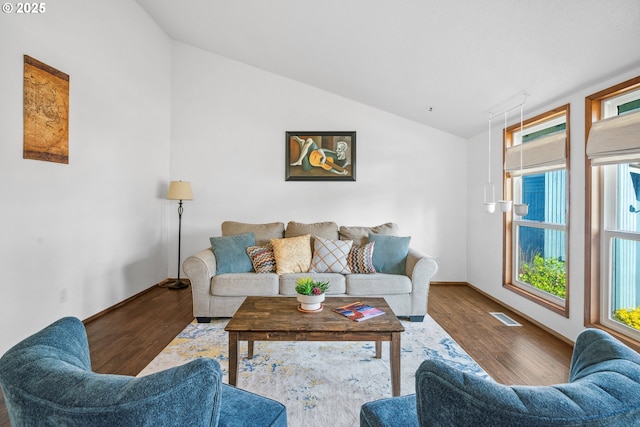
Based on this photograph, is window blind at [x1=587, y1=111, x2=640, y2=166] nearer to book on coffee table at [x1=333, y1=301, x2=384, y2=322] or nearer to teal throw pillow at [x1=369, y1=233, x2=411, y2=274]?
teal throw pillow at [x1=369, y1=233, x2=411, y2=274]

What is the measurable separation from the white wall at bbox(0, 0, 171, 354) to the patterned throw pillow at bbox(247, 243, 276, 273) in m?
1.54

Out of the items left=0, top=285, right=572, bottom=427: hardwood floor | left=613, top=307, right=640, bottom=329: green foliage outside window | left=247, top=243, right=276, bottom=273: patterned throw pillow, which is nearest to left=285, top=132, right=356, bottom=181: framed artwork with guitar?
left=247, top=243, right=276, bottom=273: patterned throw pillow

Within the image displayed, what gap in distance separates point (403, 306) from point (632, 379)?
2.55m

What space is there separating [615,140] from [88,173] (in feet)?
14.4

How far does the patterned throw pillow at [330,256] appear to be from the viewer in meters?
3.39

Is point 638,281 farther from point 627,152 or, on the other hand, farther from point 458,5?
point 458,5

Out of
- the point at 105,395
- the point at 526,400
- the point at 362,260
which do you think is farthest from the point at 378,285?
the point at 105,395

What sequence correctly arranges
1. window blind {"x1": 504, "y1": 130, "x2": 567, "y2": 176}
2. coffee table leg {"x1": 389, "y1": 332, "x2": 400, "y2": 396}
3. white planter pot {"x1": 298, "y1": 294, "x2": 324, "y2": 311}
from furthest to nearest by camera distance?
window blind {"x1": 504, "y1": 130, "x2": 567, "y2": 176}, white planter pot {"x1": 298, "y1": 294, "x2": 324, "y2": 311}, coffee table leg {"x1": 389, "y1": 332, "x2": 400, "y2": 396}

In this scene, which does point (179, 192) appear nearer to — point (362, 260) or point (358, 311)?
point (362, 260)

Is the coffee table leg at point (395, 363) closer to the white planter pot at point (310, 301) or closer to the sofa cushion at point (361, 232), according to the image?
the white planter pot at point (310, 301)

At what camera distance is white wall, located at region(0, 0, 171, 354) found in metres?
2.33

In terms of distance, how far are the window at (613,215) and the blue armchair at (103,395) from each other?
2791mm

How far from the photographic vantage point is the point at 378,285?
3174 mm

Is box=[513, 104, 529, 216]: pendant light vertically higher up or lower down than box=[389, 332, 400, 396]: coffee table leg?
higher up
